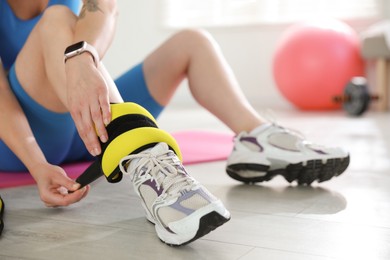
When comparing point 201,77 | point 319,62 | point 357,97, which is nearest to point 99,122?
point 201,77

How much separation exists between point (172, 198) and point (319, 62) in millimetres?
2747

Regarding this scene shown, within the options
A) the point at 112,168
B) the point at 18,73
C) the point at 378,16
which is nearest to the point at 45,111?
the point at 18,73

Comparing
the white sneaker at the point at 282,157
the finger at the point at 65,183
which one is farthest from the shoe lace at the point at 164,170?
the white sneaker at the point at 282,157

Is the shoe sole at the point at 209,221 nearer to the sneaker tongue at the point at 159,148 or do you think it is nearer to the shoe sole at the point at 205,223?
the shoe sole at the point at 205,223

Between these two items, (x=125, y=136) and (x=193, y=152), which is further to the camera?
(x=193, y=152)

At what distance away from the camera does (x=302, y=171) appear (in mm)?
1229

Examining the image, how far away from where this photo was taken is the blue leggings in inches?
47.9

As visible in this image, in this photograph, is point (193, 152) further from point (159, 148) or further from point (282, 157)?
point (159, 148)

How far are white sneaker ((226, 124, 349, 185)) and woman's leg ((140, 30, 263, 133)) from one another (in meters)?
0.04

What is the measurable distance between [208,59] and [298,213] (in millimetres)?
470

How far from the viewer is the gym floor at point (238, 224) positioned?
2.70ft

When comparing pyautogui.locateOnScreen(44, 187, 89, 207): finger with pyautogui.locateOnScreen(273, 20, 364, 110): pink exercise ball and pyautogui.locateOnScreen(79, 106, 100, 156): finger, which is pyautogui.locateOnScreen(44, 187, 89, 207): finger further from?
pyautogui.locateOnScreen(273, 20, 364, 110): pink exercise ball

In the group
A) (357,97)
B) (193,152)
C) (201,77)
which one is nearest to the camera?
(201,77)

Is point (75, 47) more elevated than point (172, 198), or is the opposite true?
point (75, 47)
